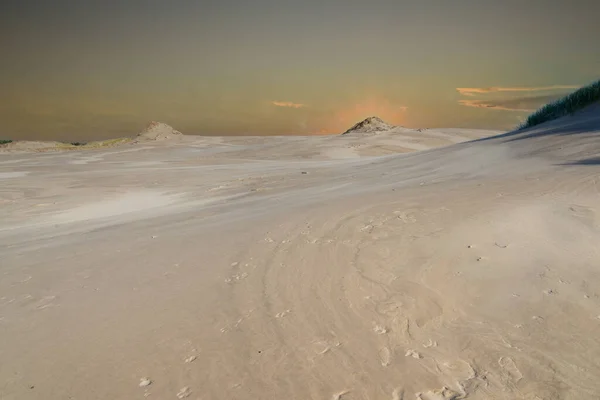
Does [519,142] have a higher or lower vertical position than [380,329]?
higher

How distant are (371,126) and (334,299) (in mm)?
30051

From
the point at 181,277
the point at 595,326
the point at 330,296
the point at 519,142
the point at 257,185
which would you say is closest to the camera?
the point at 595,326

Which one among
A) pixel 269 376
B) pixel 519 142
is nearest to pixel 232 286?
pixel 269 376

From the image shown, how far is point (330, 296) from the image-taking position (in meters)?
2.86

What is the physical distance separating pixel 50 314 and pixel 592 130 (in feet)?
25.9

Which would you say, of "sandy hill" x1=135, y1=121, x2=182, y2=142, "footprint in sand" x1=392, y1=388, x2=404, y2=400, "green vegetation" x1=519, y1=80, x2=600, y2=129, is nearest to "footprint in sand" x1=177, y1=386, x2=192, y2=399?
"footprint in sand" x1=392, y1=388, x2=404, y2=400

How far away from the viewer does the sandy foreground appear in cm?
206

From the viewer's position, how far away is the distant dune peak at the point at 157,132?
116 ft

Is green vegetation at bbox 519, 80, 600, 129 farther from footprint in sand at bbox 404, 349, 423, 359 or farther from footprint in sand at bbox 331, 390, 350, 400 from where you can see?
footprint in sand at bbox 331, 390, 350, 400

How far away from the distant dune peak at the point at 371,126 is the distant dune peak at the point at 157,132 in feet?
53.5

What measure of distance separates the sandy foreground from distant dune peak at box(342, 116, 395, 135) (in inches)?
1006

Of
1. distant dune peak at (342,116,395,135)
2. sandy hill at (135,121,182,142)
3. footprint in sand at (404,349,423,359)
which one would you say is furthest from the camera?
sandy hill at (135,121,182,142)

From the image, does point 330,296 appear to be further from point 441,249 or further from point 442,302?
point 441,249

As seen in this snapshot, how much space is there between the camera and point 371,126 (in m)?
31.6
